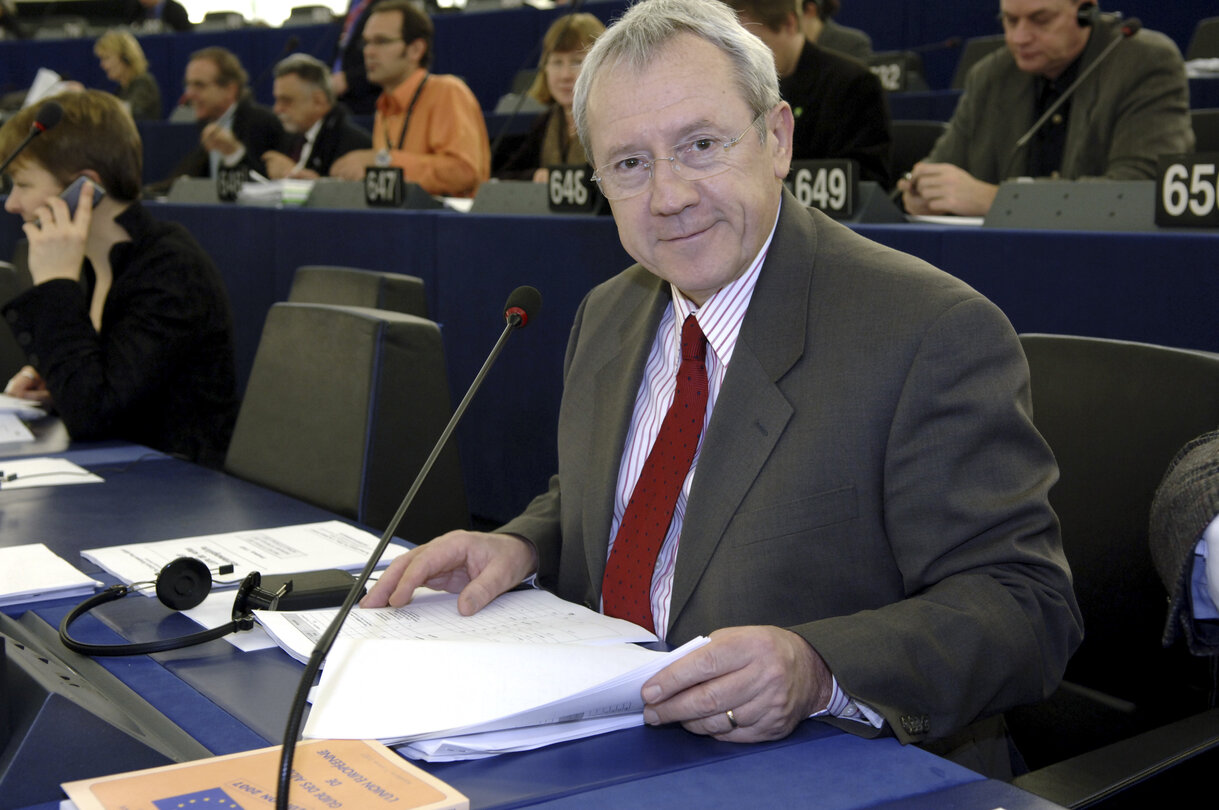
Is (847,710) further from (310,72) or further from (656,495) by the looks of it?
(310,72)

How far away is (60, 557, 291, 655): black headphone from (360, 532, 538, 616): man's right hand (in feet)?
0.34

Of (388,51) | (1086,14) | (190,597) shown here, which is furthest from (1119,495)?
(388,51)

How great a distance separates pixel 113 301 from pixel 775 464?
1650mm

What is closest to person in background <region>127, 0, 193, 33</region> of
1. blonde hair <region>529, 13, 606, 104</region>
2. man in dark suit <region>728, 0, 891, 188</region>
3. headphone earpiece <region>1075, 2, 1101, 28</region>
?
blonde hair <region>529, 13, 606, 104</region>

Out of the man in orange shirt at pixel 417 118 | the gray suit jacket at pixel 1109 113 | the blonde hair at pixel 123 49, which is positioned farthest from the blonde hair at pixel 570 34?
the blonde hair at pixel 123 49

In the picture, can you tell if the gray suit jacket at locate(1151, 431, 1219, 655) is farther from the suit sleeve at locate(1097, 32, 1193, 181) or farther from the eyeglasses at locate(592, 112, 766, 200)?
the suit sleeve at locate(1097, 32, 1193, 181)

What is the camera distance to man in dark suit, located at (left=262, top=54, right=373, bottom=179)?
536 centimetres

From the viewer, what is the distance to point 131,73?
805 centimetres

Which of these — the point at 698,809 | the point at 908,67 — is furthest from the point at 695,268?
the point at 908,67

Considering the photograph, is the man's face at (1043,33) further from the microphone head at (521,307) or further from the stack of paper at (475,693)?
the stack of paper at (475,693)

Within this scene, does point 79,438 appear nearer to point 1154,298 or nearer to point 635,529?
point 635,529

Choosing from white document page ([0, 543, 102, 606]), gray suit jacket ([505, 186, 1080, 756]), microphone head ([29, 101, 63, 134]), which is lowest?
white document page ([0, 543, 102, 606])

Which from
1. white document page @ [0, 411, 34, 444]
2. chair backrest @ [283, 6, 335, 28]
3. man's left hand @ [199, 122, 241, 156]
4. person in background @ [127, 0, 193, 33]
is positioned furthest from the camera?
person in background @ [127, 0, 193, 33]

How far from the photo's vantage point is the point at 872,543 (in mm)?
1143
